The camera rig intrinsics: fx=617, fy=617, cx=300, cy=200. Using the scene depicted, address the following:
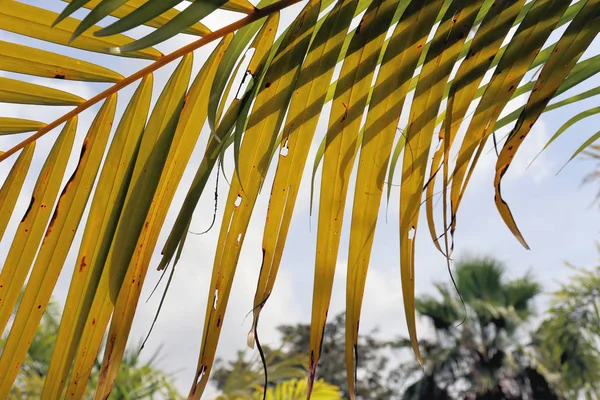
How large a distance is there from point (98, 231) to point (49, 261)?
46 mm

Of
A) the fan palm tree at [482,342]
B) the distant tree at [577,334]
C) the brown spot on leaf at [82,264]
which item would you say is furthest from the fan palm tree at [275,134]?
the fan palm tree at [482,342]

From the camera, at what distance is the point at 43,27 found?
44cm

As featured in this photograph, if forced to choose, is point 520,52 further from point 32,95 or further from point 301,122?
point 32,95

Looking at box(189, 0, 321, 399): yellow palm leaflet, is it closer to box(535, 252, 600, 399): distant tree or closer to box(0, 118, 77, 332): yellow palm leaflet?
box(0, 118, 77, 332): yellow palm leaflet

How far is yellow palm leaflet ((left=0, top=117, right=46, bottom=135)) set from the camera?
48cm

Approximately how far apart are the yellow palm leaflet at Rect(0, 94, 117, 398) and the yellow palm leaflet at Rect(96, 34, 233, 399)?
64 millimetres

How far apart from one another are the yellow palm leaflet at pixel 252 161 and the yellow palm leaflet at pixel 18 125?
18cm

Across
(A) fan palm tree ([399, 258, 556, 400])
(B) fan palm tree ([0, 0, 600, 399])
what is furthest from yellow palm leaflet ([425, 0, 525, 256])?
(A) fan palm tree ([399, 258, 556, 400])

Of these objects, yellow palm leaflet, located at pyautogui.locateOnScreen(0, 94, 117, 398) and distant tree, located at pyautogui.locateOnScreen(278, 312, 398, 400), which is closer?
yellow palm leaflet, located at pyautogui.locateOnScreen(0, 94, 117, 398)

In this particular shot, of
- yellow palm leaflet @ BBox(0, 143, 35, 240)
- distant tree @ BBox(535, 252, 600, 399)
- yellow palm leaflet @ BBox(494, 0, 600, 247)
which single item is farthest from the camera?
distant tree @ BBox(535, 252, 600, 399)

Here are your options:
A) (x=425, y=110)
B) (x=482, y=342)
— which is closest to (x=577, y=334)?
(x=482, y=342)

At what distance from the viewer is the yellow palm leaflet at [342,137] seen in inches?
15.5

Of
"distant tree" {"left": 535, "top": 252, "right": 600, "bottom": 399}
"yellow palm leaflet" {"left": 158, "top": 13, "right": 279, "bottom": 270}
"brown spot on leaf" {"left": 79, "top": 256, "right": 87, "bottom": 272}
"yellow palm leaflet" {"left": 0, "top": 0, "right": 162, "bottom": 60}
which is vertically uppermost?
"distant tree" {"left": 535, "top": 252, "right": 600, "bottom": 399}

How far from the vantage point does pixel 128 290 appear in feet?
1.31
